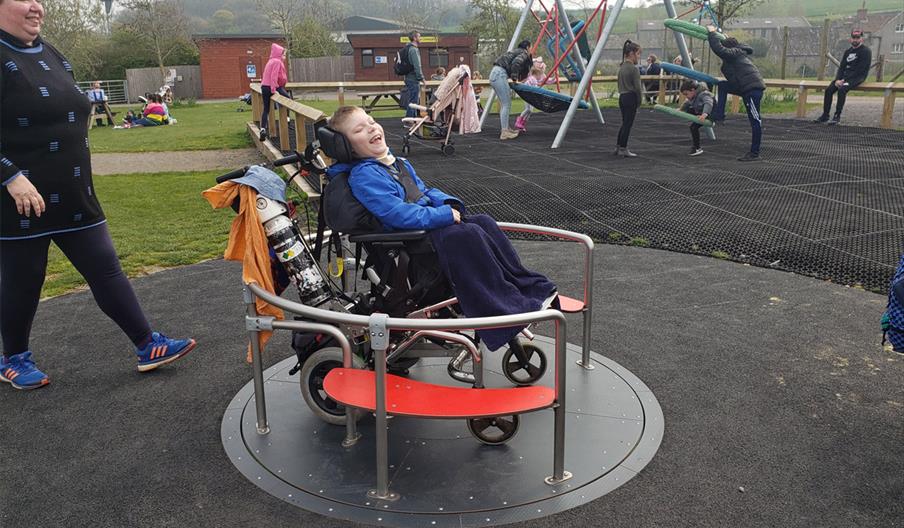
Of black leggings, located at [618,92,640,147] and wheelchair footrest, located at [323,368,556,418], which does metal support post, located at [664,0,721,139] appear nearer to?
black leggings, located at [618,92,640,147]

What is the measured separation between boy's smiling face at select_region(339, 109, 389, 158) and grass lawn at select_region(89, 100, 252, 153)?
466 inches

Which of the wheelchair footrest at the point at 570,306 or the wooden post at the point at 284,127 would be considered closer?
the wheelchair footrest at the point at 570,306

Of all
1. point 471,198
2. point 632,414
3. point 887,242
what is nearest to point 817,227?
point 887,242

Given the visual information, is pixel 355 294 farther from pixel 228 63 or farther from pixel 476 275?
pixel 228 63

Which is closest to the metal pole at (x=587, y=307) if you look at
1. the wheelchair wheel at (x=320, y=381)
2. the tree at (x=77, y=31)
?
the wheelchair wheel at (x=320, y=381)

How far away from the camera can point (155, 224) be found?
25.0ft

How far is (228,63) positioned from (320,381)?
44.4 m

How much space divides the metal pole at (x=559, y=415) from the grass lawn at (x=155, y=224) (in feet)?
14.2

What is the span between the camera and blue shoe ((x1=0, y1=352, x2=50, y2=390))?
3615 millimetres

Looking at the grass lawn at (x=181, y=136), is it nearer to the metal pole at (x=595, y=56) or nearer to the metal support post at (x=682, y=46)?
the metal pole at (x=595, y=56)

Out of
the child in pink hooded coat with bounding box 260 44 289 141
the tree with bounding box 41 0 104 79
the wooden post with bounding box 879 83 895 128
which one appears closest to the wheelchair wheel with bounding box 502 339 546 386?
the child in pink hooded coat with bounding box 260 44 289 141

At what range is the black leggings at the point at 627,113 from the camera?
10258 millimetres

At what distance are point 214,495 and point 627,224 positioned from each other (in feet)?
16.1

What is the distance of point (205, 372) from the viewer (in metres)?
3.82
